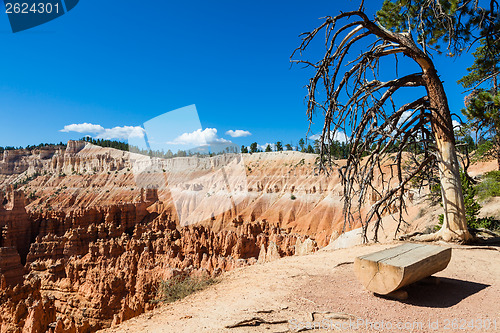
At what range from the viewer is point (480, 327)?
3.17 metres

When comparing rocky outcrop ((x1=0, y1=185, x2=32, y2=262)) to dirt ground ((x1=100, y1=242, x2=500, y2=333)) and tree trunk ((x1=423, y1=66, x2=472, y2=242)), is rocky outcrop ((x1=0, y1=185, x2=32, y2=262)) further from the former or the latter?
tree trunk ((x1=423, y1=66, x2=472, y2=242))

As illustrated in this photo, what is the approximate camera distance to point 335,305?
388cm

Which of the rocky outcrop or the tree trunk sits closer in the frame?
the tree trunk

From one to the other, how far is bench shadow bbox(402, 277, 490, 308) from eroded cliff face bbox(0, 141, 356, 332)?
686 cm

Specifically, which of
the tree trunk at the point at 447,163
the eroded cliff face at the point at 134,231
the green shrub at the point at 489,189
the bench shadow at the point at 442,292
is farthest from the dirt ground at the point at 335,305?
the green shrub at the point at 489,189

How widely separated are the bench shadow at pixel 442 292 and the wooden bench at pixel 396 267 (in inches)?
12.2

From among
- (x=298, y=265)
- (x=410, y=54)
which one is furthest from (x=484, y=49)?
(x=298, y=265)

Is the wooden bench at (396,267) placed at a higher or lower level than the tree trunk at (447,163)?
lower

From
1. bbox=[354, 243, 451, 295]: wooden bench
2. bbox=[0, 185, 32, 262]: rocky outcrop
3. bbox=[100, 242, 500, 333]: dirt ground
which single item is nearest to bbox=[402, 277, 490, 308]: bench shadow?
bbox=[100, 242, 500, 333]: dirt ground

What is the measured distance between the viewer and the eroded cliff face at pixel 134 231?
59.7 feet

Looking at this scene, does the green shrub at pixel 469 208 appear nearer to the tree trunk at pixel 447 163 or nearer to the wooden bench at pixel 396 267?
the tree trunk at pixel 447 163

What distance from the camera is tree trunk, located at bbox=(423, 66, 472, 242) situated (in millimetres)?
6277

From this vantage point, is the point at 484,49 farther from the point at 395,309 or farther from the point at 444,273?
the point at 395,309

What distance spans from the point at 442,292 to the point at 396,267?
1286 millimetres
